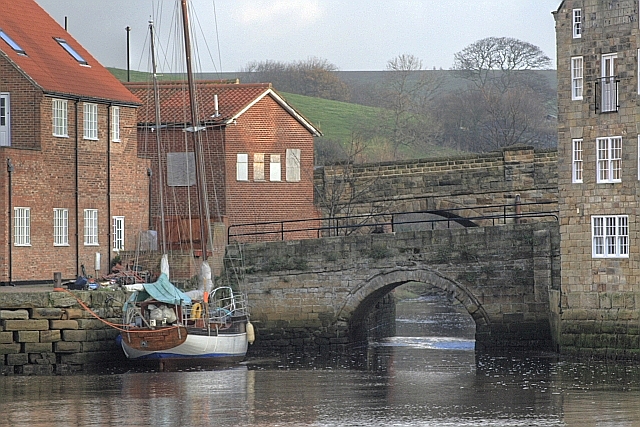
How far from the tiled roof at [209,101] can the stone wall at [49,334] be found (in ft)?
46.2

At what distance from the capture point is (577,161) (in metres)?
40.8

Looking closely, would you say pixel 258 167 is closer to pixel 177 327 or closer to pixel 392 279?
pixel 392 279

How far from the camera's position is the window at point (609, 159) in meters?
40.0

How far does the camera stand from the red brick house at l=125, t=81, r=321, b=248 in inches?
2093

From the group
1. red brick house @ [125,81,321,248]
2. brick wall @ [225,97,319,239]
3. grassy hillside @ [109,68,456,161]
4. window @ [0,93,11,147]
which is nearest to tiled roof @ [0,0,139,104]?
window @ [0,93,11,147]

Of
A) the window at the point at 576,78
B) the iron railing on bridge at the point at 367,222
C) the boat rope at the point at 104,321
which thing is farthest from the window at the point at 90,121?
the window at the point at 576,78

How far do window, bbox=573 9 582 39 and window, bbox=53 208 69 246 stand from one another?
58.4 feet

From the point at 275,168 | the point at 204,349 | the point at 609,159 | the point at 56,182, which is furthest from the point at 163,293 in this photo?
the point at 275,168

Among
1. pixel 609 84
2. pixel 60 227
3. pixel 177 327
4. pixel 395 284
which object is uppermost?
pixel 609 84

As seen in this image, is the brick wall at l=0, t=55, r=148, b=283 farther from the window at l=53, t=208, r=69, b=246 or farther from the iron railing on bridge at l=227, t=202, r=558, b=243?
the iron railing on bridge at l=227, t=202, r=558, b=243

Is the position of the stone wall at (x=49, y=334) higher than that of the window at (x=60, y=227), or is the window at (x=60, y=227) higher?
the window at (x=60, y=227)

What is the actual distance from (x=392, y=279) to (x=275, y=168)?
11311mm

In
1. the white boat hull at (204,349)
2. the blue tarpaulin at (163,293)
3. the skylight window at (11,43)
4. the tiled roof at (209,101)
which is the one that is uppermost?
the skylight window at (11,43)

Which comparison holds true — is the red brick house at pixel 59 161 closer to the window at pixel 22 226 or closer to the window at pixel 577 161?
the window at pixel 22 226
